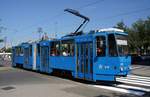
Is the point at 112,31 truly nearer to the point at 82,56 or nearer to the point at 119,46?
the point at 119,46

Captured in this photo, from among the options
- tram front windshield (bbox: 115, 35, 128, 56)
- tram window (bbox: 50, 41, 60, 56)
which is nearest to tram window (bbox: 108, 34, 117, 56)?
tram front windshield (bbox: 115, 35, 128, 56)

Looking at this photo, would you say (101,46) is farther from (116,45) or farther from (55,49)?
(55,49)

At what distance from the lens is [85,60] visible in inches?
676

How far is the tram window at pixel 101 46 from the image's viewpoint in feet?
52.9

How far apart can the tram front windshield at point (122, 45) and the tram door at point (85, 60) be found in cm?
165

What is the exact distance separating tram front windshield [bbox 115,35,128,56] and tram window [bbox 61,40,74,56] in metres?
3.81

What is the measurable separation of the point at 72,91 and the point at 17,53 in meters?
21.0

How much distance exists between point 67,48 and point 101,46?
3910mm

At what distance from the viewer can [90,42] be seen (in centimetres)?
1686

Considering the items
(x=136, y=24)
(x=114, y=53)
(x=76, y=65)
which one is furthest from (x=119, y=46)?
(x=136, y=24)

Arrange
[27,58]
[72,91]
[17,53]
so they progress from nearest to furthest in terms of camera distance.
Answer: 1. [72,91]
2. [27,58]
3. [17,53]

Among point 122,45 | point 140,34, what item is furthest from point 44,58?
point 140,34

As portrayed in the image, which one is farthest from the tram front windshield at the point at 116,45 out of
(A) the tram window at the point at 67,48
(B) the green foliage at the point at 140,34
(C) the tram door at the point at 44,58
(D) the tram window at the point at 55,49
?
(B) the green foliage at the point at 140,34

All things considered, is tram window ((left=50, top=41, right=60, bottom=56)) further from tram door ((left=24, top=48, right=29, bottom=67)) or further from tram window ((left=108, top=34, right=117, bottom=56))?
tram door ((left=24, top=48, right=29, bottom=67))
